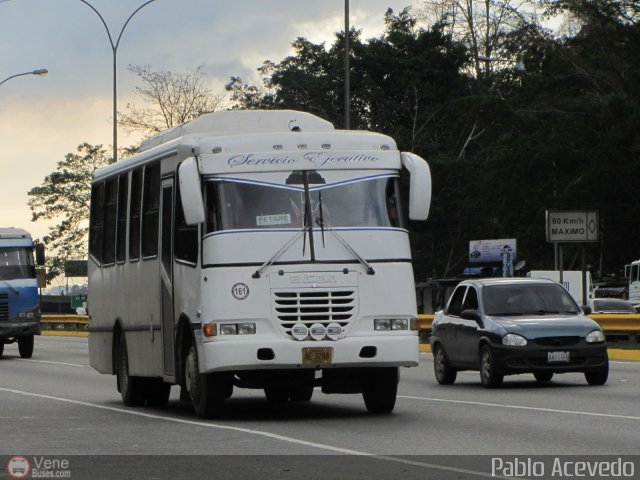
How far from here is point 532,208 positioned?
2350 inches

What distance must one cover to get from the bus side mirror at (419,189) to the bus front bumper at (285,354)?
1.39 metres

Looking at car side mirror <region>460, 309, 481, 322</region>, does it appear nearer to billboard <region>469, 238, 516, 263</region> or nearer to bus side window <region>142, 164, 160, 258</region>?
bus side window <region>142, 164, 160, 258</region>

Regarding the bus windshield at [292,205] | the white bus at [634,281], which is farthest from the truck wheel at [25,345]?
the white bus at [634,281]

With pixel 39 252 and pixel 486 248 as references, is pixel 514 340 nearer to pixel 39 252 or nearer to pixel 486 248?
pixel 39 252

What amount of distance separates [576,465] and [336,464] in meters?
1.73

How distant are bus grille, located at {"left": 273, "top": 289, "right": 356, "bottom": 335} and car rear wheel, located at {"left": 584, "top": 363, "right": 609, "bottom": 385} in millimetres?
6932

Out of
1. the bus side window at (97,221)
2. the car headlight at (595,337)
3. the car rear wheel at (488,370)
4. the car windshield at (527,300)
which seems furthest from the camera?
the car windshield at (527,300)

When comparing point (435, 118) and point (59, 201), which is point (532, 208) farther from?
point (59, 201)

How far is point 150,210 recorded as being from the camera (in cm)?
1855

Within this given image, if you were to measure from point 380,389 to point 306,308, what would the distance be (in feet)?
5.33

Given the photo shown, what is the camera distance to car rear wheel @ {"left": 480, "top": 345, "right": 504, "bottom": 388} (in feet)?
72.0

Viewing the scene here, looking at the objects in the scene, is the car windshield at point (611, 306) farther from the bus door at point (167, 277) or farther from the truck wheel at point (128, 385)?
the bus door at point (167, 277)

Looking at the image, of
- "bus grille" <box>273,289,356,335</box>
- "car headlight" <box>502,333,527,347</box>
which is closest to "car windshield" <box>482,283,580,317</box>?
"car headlight" <box>502,333,527,347</box>

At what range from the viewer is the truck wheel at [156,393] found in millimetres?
19859
